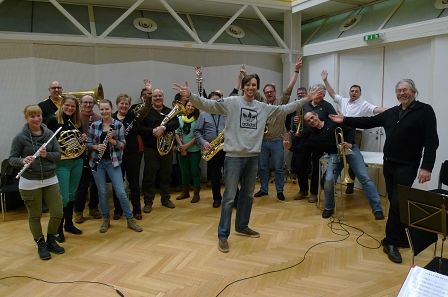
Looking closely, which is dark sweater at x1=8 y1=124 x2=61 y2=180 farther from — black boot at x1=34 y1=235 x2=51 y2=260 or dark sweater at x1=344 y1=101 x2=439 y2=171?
dark sweater at x1=344 y1=101 x2=439 y2=171

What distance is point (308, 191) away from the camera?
19.6 ft

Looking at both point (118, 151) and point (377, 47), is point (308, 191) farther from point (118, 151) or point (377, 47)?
point (118, 151)

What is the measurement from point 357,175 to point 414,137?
51.9 inches

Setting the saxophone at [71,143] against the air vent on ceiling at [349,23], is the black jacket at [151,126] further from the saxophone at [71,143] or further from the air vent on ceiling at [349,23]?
the air vent on ceiling at [349,23]

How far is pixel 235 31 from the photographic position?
7.25m

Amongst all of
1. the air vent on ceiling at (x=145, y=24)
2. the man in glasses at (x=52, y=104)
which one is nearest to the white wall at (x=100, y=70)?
the air vent on ceiling at (x=145, y=24)

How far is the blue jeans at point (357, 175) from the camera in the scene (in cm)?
465

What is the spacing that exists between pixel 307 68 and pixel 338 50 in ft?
3.07

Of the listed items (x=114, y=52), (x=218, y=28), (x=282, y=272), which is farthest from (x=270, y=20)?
(x=282, y=272)

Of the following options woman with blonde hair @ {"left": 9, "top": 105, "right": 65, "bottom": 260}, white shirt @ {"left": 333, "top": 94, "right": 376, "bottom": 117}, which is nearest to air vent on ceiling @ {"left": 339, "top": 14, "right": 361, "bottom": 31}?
white shirt @ {"left": 333, "top": 94, "right": 376, "bottom": 117}

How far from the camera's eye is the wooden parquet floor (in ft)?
9.93

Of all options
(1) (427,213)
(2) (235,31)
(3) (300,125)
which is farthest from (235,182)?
(2) (235,31)

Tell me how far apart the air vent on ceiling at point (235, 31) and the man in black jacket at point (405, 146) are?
4.21 metres

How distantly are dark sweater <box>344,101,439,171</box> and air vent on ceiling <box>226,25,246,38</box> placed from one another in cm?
428
